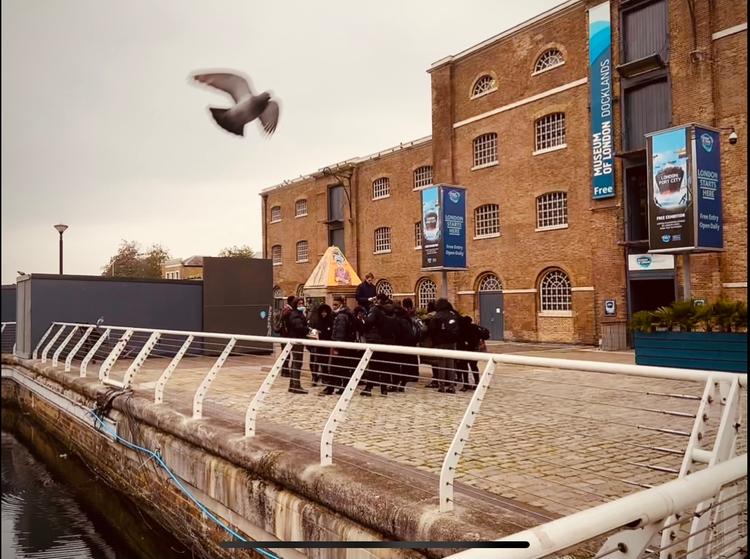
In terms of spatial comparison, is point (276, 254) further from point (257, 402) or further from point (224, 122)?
point (224, 122)

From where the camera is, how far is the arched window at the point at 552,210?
21.8 m

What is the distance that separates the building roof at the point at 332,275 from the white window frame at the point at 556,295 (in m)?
8.30

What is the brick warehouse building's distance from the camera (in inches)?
680

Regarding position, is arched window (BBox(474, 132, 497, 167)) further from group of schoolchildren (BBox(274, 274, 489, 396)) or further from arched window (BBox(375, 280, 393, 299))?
group of schoolchildren (BBox(274, 274, 489, 396))

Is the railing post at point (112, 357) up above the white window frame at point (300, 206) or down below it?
below

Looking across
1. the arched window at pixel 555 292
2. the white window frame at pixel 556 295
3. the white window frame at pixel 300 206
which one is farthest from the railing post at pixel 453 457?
the white window frame at pixel 300 206

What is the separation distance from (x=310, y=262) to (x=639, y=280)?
68.9 ft

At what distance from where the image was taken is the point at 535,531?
1.45m

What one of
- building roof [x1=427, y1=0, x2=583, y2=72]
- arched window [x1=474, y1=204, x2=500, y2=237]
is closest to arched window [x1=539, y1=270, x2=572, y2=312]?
arched window [x1=474, y1=204, x2=500, y2=237]

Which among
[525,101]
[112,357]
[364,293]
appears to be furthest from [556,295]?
[112,357]

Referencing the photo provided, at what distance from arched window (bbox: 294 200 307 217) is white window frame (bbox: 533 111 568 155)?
1761 centimetres

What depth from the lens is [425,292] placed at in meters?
28.2

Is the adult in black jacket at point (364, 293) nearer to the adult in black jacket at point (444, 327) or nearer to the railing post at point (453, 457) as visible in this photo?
the adult in black jacket at point (444, 327)

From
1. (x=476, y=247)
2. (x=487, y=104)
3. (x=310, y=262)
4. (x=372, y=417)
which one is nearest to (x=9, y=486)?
(x=372, y=417)
